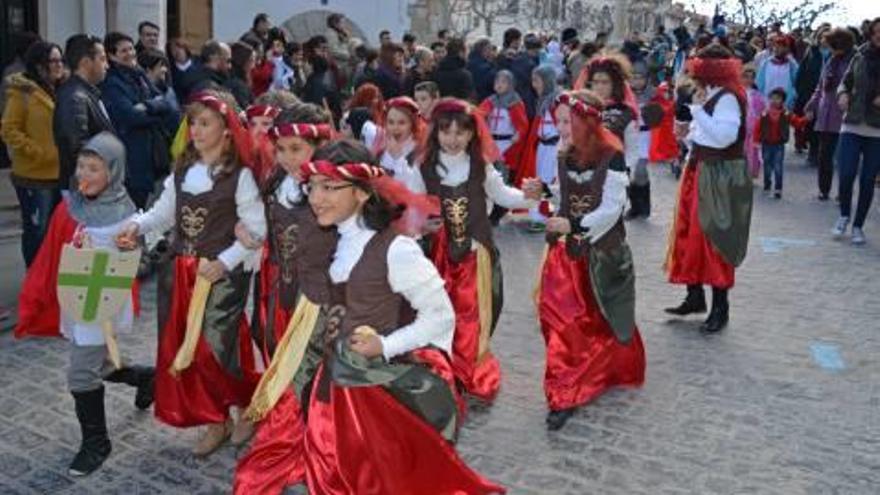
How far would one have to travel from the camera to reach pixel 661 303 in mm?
7254

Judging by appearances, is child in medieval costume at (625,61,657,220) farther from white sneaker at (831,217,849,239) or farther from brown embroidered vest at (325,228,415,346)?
brown embroidered vest at (325,228,415,346)

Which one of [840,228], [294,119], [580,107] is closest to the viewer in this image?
[294,119]

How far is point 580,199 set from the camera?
4871 mm

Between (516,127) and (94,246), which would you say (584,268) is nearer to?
(94,246)

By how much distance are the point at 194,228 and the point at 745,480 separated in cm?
261

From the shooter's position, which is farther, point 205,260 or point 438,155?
point 438,155

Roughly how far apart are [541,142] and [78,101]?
5.18 metres

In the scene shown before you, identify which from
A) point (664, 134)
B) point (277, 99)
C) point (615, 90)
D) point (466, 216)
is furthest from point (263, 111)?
point (664, 134)

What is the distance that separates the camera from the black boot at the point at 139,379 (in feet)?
14.8

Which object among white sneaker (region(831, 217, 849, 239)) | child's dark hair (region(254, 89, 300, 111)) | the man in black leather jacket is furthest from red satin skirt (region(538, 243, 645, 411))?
white sneaker (region(831, 217, 849, 239))

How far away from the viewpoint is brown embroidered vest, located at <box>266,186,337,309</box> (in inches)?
143

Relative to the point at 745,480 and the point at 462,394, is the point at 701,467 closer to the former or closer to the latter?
the point at 745,480

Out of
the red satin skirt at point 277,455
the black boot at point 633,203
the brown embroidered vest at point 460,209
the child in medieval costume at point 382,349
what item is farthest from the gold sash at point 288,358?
the black boot at point 633,203

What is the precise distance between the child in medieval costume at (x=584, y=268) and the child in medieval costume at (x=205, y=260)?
1.56 m
